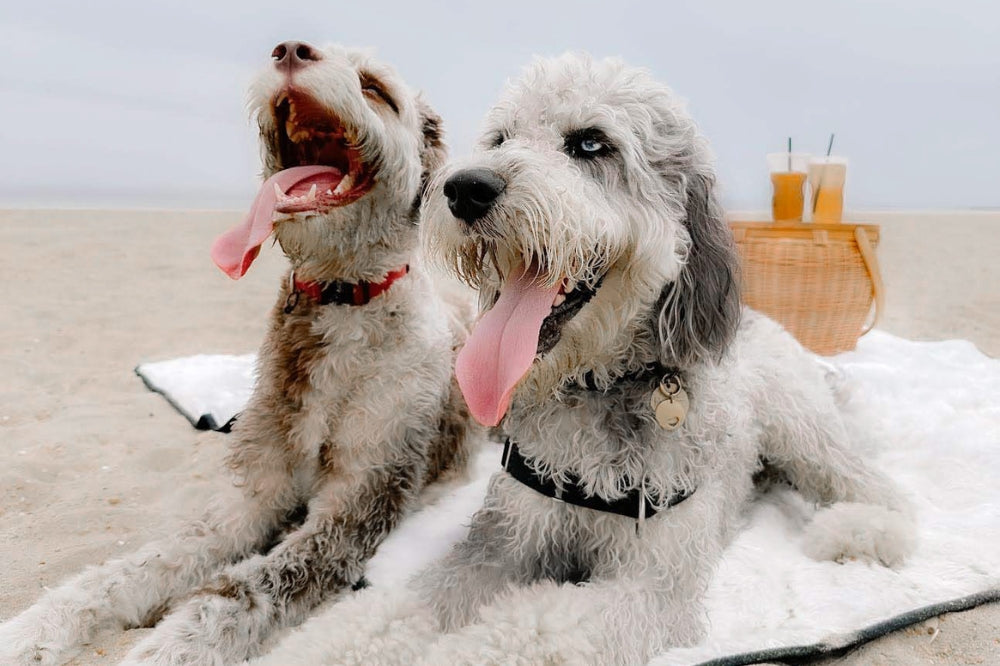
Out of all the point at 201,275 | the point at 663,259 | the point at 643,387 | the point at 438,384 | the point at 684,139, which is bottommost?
the point at 201,275

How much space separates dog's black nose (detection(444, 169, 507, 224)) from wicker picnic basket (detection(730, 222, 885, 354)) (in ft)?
12.1

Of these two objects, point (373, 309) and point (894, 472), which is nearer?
point (373, 309)

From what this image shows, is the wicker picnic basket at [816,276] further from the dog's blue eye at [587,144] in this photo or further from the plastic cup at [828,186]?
the dog's blue eye at [587,144]

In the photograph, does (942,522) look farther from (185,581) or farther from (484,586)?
(185,581)

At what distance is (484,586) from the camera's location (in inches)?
98.5

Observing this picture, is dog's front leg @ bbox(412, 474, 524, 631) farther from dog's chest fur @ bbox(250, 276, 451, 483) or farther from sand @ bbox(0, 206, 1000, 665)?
sand @ bbox(0, 206, 1000, 665)

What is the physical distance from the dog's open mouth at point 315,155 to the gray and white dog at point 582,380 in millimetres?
760

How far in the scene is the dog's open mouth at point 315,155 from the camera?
2.92 m

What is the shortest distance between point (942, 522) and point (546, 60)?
253 centimetres

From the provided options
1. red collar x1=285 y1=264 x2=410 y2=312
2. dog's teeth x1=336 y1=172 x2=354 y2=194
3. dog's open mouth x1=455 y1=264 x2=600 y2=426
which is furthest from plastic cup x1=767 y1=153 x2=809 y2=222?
dog's open mouth x1=455 y1=264 x2=600 y2=426

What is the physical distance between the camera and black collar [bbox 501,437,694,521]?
2.39 m

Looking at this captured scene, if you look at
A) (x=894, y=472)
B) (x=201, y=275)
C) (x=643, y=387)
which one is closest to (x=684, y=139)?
(x=643, y=387)

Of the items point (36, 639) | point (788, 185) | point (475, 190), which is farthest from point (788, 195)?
point (36, 639)

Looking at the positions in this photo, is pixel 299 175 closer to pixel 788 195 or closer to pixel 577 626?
pixel 577 626
